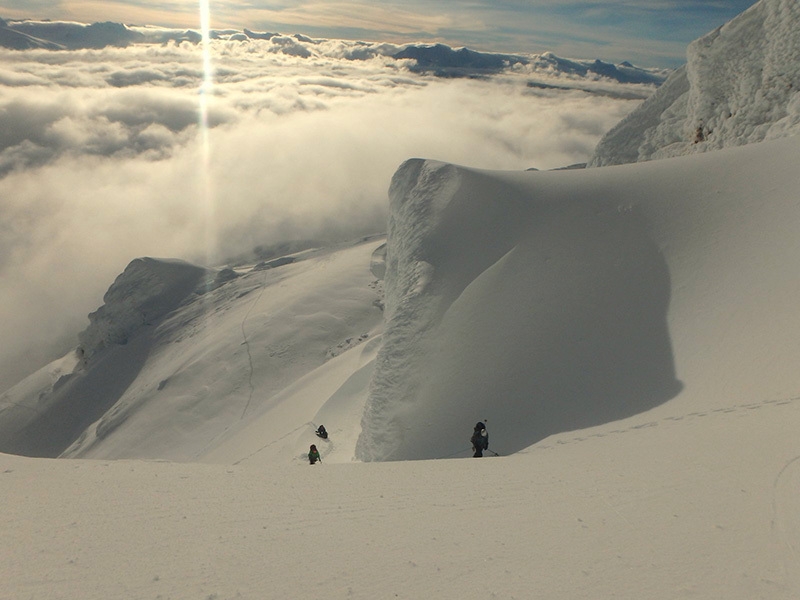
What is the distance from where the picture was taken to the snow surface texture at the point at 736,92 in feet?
63.2

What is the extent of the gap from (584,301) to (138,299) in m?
53.0

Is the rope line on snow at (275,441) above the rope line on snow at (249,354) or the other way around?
above

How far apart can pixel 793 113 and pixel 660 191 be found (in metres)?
9.11

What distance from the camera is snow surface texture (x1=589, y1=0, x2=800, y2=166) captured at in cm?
1927

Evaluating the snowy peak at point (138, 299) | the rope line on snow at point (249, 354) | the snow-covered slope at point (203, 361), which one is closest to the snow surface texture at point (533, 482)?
the snow-covered slope at point (203, 361)

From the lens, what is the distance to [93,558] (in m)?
4.54

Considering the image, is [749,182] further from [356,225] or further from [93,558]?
[356,225]

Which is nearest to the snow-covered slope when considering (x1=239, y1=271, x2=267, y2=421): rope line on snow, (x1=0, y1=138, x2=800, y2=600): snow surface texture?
(x1=239, y1=271, x2=267, y2=421): rope line on snow

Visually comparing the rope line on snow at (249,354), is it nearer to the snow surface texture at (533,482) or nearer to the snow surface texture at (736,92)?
the snow surface texture at (533,482)

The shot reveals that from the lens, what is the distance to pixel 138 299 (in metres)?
54.2

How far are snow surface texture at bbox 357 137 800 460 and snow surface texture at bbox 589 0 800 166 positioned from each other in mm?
7006

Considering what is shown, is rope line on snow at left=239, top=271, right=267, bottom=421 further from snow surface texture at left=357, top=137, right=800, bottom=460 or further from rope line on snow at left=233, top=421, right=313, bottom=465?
snow surface texture at left=357, top=137, right=800, bottom=460

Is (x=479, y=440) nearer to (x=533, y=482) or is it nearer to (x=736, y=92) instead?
(x=533, y=482)

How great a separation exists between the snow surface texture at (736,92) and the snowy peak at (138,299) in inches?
1777
